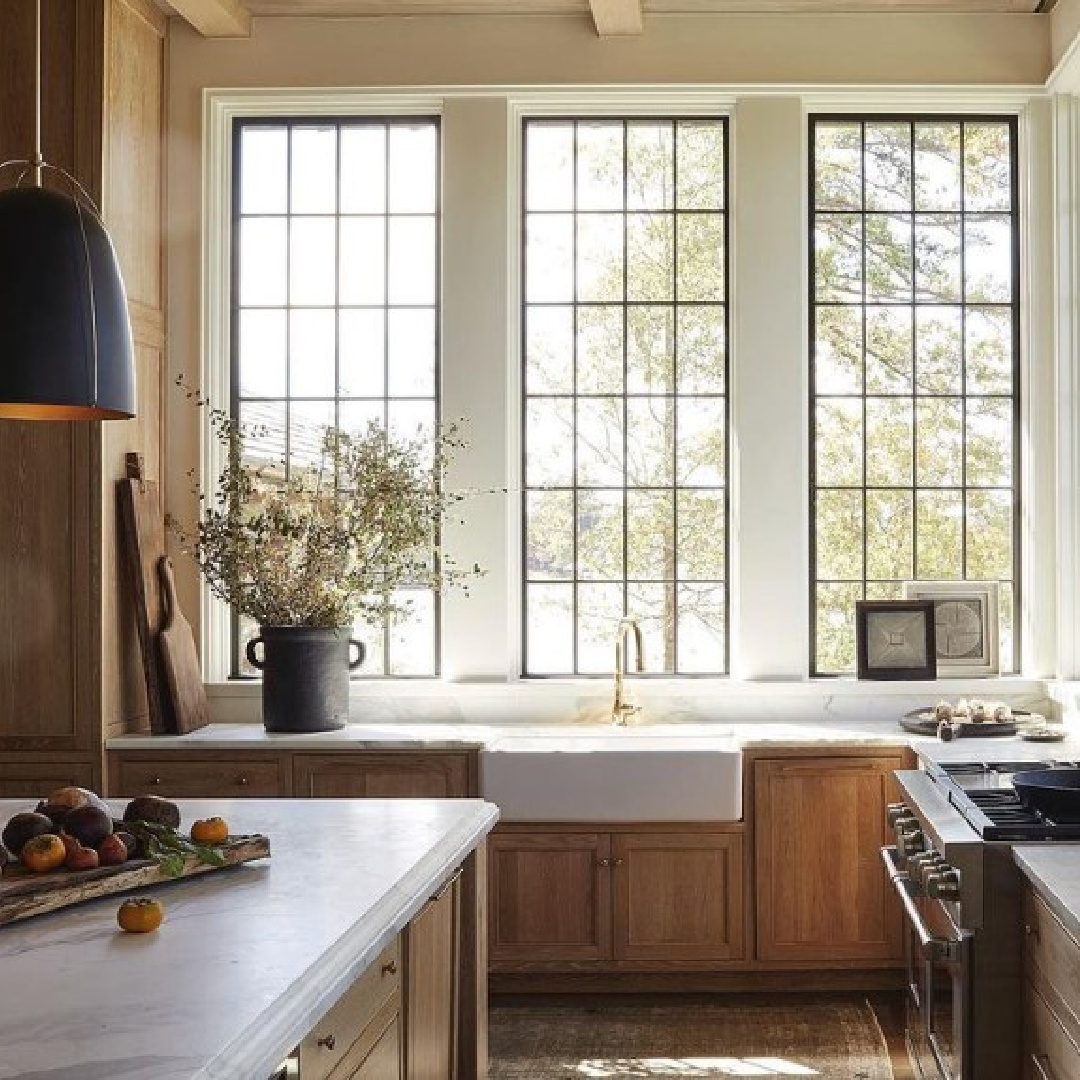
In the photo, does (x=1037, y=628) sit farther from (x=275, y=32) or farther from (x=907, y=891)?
(x=275, y=32)

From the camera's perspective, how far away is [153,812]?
2.81 meters

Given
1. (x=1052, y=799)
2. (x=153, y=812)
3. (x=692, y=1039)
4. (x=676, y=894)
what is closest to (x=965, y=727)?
(x=676, y=894)

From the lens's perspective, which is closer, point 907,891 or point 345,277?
point 907,891

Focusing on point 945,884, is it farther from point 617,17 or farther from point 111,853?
point 617,17

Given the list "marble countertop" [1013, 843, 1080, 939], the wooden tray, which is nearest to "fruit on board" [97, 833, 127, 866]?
"marble countertop" [1013, 843, 1080, 939]

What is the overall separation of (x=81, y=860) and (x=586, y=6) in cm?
416

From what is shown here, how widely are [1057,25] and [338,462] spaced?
3.08 meters

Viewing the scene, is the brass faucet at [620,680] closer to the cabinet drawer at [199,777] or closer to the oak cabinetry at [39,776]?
the cabinet drawer at [199,777]

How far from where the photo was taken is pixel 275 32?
229 inches

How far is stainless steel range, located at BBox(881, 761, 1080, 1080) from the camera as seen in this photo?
10.2 feet

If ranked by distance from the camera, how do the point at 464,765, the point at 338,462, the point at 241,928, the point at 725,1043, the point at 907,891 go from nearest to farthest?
the point at 241,928 < the point at 907,891 < the point at 725,1043 < the point at 464,765 < the point at 338,462

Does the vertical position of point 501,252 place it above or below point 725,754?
above

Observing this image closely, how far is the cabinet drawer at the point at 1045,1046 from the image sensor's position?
2.62 meters

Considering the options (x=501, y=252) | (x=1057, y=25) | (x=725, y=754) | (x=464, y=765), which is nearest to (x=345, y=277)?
(x=501, y=252)
